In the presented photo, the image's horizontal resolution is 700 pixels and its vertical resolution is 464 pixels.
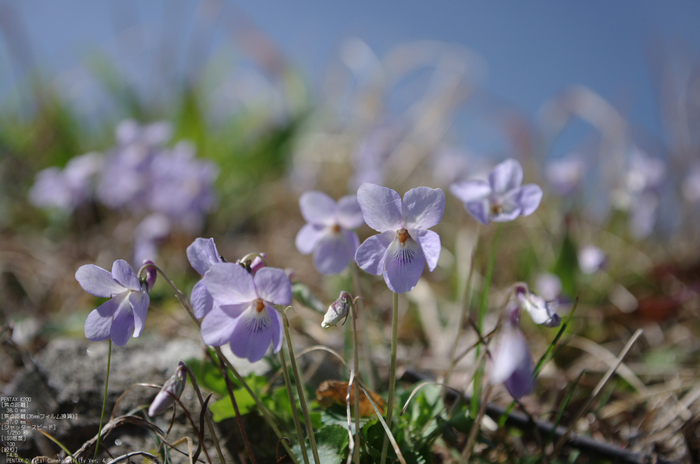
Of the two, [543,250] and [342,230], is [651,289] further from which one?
[342,230]

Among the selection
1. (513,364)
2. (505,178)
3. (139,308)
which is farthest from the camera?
(505,178)

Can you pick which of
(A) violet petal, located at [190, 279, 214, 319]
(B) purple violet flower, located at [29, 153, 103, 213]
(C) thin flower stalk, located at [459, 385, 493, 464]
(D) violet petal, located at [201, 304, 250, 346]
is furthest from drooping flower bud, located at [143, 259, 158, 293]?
(B) purple violet flower, located at [29, 153, 103, 213]

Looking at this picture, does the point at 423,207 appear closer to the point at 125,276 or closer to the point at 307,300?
the point at 307,300

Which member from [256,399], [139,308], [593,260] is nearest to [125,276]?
[139,308]

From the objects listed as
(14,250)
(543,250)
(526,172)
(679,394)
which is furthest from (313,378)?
(526,172)

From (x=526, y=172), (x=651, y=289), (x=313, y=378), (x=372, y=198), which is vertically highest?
(x=372, y=198)

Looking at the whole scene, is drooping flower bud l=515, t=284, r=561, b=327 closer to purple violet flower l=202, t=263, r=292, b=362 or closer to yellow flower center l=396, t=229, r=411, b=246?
yellow flower center l=396, t=229, r=411, b=246
